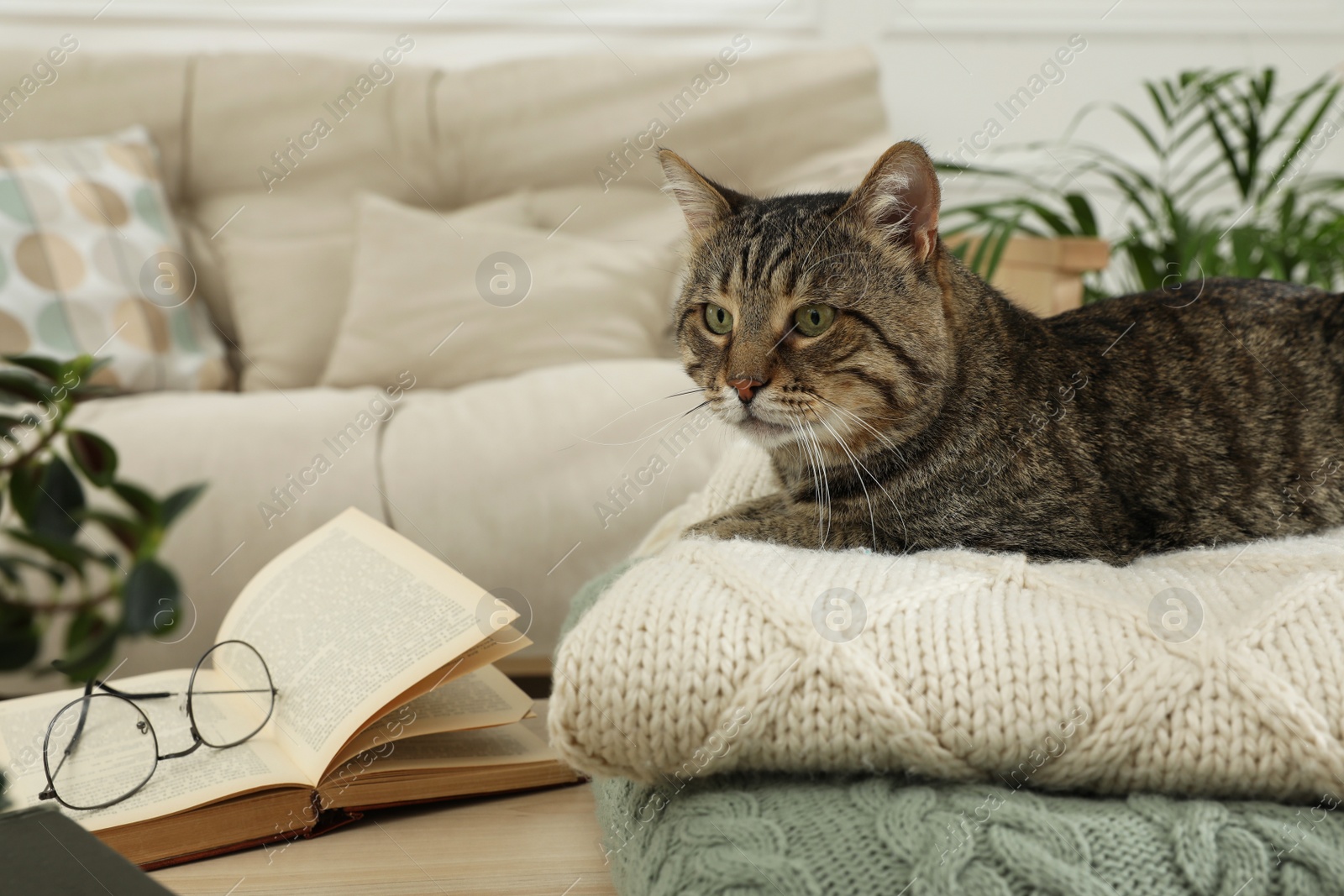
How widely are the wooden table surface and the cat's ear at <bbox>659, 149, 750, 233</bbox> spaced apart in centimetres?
54

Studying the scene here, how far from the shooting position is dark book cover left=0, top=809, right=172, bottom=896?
0.40 meters

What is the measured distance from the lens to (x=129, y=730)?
0.77 metres

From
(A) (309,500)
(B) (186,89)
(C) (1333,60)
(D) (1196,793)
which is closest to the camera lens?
(D) (1196,793)

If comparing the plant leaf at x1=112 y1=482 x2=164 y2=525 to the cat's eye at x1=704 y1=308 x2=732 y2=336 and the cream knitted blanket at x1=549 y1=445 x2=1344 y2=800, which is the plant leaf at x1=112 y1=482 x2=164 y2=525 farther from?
the cat's eye at x1=704 y1=308 x2=732 y2=336

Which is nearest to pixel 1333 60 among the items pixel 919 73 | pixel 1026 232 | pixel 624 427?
pixel 919 73

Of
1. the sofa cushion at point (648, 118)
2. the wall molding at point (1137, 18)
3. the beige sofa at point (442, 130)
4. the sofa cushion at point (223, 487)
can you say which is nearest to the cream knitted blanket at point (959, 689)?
the sofa cushion at point (223, 487)

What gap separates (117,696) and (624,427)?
→ 774 mm

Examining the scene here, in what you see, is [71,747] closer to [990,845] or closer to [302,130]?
[990,845]

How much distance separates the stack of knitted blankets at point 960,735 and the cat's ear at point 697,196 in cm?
44

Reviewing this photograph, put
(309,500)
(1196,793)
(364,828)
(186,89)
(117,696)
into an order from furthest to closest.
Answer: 1. (186,89)
2. (309,500)
3. (117,696)
4. (364,828)
5. (1196,793)

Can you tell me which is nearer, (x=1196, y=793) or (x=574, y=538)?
(x=1196, y=793)

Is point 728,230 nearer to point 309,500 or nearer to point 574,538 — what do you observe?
point 574,538

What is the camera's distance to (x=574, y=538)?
1.37 meters

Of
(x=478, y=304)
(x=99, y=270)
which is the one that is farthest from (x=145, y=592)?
(x=99, y=270)
